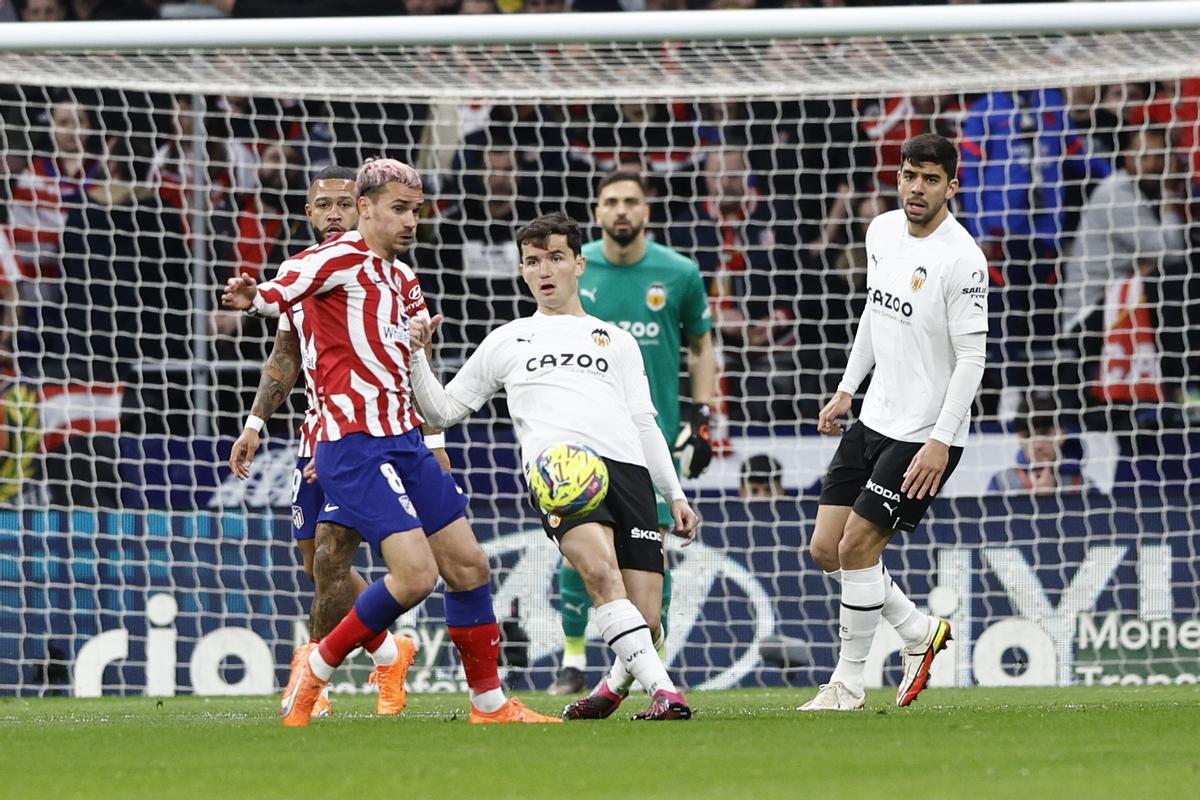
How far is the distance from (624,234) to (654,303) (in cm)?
34

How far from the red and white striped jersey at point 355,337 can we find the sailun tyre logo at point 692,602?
11.0 ft

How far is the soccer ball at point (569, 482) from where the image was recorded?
5914mm

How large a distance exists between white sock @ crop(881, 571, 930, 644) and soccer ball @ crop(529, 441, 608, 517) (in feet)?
4.52

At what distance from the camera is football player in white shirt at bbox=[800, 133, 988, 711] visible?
6367 mm

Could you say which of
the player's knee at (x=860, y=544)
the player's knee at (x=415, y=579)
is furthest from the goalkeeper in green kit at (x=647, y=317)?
the player's knee at (x=415, y=579)

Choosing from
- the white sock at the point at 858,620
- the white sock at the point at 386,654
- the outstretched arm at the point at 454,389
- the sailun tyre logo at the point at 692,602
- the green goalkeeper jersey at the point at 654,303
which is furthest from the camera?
the sailun tyre logo at the point at 692,602

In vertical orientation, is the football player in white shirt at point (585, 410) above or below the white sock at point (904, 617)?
above

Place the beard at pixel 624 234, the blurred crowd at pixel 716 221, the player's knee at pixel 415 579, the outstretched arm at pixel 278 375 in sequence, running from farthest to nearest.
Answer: the blurred crowd at pixel 716 221 < the beard at pixel 624 234 < the outstretched arm at pixel 278 375 < the player's knee at pixel 415 579

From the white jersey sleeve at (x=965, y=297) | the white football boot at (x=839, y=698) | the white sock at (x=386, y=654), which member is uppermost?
the white jersey sleeve at (x=965, y=297)

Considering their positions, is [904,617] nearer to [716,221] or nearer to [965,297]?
[965,297]

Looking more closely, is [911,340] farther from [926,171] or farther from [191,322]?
[191,322]

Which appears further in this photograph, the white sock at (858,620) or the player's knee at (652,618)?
the white sock at (858,620)

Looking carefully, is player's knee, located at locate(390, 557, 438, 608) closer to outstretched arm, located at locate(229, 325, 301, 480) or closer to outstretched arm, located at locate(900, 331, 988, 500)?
outstretched arm, located at locate(229, 325, 301, 480)

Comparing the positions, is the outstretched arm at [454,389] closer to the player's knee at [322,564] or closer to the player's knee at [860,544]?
the player's knee at [322,564]
